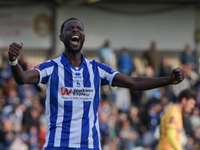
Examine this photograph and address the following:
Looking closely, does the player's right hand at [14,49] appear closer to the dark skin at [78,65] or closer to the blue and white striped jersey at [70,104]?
Answer: the dark skin at [78,65]

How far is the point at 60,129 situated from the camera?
13.7ft

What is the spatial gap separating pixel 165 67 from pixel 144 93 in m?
1.82

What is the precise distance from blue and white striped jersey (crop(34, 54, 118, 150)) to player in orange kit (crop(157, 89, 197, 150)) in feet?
8.06

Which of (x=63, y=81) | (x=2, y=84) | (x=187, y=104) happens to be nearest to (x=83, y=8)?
(x=2, y=84)

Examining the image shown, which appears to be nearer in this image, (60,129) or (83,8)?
(60,129)

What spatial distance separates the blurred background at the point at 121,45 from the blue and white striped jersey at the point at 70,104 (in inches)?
283

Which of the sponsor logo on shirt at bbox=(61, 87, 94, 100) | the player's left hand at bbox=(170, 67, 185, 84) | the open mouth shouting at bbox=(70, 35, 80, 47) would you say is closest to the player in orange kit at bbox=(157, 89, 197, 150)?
the player's left hand at bbox=(170, 67, 185, 84)

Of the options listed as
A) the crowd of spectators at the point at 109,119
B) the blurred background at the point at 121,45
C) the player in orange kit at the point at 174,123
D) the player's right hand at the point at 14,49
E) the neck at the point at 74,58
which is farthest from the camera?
the blurred background at the point at 121,45

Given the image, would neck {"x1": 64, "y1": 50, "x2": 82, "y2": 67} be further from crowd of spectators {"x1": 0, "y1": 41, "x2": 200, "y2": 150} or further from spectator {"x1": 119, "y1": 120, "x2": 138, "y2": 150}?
spectator {"x1": 119, "y1": 120, "x2": 138, "y2": 150}

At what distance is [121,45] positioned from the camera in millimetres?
17891

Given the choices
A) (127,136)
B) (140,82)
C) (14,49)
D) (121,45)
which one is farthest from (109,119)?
(14,49)

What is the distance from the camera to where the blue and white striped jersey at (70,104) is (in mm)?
4164

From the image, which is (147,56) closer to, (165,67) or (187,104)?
(165,67)

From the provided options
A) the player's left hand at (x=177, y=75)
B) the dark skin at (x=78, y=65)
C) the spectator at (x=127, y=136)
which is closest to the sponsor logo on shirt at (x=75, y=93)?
the dark skin at (x=78, y=65)
